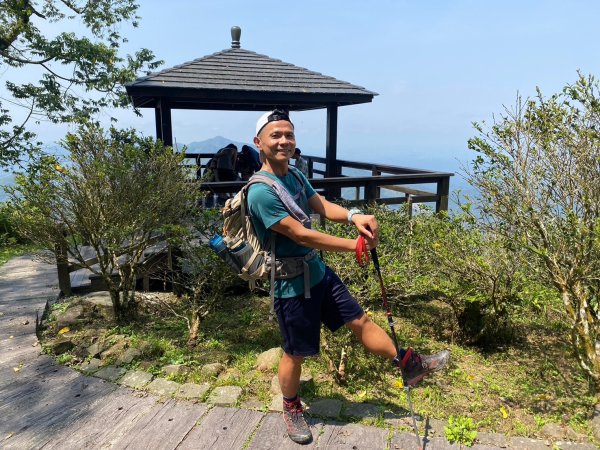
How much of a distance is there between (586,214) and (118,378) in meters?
3.66

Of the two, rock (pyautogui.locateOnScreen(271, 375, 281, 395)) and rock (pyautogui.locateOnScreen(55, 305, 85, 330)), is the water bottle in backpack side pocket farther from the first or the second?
rock (pyautogui.locateOnScreen(55, 305, 85, 330))

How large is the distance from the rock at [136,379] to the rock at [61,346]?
84cm

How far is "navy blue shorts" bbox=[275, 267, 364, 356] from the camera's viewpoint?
2465 mm

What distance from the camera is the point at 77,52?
50.0 ft

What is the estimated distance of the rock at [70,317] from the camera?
174 inches

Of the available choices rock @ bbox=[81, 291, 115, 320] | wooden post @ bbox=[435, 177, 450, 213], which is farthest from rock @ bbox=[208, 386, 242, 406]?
wooden post @ bbox=[435, 177, 450, 213]

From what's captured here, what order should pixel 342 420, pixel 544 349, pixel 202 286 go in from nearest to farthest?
1. pixel 342 420
2. pixel 544 349
3. pixel 202 286

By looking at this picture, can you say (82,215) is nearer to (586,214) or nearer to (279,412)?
(279,412)

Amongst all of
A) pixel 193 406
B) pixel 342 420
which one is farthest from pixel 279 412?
pixel 193 406

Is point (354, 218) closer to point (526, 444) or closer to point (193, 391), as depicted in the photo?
point (526, 444)

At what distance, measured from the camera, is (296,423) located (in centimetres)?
262

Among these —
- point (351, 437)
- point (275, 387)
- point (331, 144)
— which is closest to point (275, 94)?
point (331, 144)

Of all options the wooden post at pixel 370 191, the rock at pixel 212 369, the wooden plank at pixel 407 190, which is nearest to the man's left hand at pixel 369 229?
the rock at pixel 212 369

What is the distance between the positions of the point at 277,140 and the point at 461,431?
205cm
